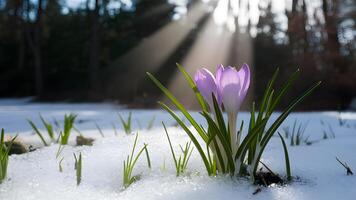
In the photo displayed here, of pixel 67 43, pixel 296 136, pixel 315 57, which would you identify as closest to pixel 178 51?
pixel 315 57

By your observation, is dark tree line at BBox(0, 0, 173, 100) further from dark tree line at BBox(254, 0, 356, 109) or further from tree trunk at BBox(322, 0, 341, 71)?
tree trunk at BBox(322, 0, 341, 71)

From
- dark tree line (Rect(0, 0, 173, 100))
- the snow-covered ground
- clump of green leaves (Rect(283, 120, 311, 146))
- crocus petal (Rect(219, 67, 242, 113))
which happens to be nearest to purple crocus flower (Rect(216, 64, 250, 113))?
crocus petal (Rect(219, 67, 242, 113))

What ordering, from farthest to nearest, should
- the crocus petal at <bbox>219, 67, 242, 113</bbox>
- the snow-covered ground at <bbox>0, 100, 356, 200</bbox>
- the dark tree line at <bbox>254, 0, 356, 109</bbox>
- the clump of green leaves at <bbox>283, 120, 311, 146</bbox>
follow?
the dark tree line at <bbox>254, 0, 356, 109</bbox>
the clump of green leaves at <bbox>283, 120, 311, 146</bbox>
the crocus petal at <bbox>219, 67, 242, 113</bbox>
the snow-covered ground at <bbox>0, 100, 356, 200</bbox>

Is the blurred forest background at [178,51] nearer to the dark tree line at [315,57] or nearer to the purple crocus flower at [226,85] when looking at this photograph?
the dark tree line at [315,57]

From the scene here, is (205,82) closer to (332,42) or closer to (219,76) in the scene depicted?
(219,76)

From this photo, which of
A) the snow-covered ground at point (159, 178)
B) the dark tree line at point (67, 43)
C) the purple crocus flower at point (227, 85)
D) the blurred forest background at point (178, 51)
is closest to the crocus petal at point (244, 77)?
the purple crocus flower at point (227, 85)
